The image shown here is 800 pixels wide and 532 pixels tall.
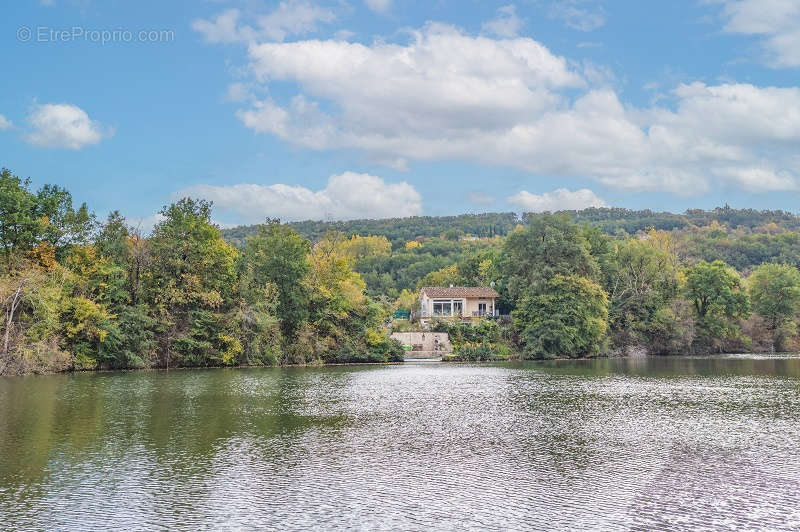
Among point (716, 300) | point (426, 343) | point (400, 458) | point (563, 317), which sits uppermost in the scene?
point (716, 300)

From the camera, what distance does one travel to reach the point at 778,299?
90.4m

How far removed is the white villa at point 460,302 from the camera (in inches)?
3617

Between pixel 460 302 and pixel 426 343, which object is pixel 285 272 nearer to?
pixel 426 343

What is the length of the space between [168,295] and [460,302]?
42.5 metres

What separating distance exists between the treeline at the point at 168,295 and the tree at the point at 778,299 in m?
52.5

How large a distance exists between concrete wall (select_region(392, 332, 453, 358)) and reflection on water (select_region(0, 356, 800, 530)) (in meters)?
36.8

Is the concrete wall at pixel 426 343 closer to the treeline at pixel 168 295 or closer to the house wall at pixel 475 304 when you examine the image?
the treeline at pixel 168 295

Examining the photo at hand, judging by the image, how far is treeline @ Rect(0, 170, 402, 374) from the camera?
55031mm

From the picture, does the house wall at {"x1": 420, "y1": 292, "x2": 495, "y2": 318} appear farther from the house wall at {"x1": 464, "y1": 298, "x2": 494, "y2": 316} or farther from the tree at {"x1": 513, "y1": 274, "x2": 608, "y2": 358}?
the tree at {"x1": 513, "y1": 274, "x2": 608, "y2": 358}

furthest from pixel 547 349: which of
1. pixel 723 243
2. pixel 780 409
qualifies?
pixel 723 243

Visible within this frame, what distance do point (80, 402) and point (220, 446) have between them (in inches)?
613

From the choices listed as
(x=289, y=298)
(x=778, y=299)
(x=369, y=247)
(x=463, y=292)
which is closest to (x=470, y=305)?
(x=463, y=292)

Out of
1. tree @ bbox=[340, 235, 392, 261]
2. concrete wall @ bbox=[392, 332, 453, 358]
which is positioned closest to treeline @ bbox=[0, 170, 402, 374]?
concrete wall @ bbox=[392, 332, 453, 358]

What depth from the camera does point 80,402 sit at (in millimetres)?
35688
